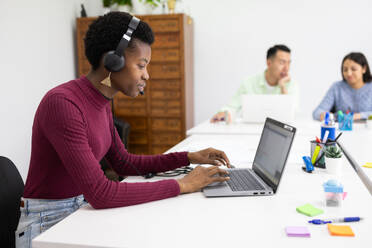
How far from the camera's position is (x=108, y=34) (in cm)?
109

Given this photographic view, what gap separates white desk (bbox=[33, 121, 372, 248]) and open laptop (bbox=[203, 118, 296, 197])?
0.04 m

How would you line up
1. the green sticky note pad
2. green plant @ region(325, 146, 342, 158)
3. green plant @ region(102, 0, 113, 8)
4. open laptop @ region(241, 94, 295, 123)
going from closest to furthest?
the green sticky note pad
green plant @ region(325, 146, 342, 158)
open laptop @ region(241, 94, 295, 123)
green plant @ region(102, 0, 113, 8)

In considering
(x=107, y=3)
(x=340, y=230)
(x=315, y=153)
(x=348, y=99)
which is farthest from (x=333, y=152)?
(x=107, y=3)

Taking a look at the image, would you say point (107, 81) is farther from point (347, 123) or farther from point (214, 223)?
point (347, 123)

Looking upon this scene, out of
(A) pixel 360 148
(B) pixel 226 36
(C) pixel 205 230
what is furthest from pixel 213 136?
(B) pixel 226 36

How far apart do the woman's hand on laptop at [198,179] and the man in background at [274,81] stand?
6.35 feet

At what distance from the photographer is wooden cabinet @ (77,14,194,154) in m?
3.72

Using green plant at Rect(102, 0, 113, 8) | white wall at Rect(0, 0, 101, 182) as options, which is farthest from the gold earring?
green plant at Rect(102, 0, 113, 8)

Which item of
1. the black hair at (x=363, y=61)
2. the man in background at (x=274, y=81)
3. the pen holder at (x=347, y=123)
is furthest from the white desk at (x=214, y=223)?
the black hair at (x=363, y=61)

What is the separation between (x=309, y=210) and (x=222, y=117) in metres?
1.79

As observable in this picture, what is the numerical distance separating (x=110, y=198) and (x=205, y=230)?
31cm

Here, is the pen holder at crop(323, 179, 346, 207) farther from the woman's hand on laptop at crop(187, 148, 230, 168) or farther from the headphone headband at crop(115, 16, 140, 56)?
the headphone headband at crop(115, 16, 140, 56)

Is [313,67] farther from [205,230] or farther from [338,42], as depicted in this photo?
[205,230]

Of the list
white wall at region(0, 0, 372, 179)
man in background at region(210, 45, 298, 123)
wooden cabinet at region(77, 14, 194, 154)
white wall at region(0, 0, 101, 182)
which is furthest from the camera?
wooden cabinet at region(77, 14, 194, 154)
